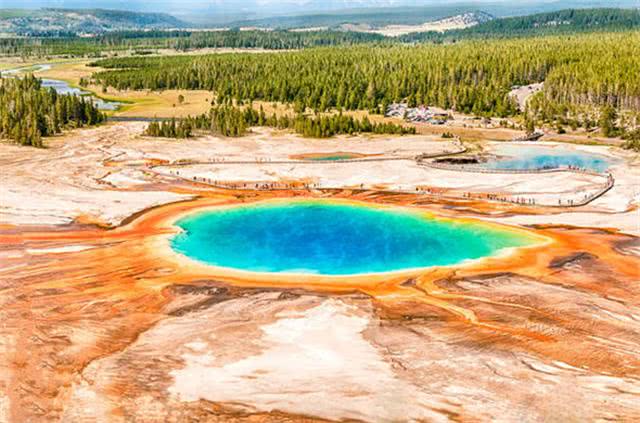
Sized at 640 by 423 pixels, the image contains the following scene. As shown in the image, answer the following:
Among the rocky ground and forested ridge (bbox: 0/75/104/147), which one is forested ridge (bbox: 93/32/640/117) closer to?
forested ridge (bbox: 0/75/104/147)

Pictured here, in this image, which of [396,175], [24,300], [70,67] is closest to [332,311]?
[24,300]

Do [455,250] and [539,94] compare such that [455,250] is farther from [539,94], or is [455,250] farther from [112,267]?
[539,94]

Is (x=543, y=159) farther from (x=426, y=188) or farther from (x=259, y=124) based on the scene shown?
(x=259, y=124)

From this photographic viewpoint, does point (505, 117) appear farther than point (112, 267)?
Yes

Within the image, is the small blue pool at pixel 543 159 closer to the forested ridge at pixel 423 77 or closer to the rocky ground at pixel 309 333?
the rocky ground at pixel 309 333

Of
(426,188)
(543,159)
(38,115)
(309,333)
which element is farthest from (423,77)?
(309,333)

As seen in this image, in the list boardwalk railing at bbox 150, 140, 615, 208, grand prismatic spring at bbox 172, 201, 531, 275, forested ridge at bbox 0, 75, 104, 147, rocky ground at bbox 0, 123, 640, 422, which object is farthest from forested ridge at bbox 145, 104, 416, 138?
rocky ground at bbox 0, 123, 640, 422

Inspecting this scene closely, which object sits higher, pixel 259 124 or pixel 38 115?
pixel 38 115

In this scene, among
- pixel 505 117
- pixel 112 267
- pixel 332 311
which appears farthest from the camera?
pixel 505 117
